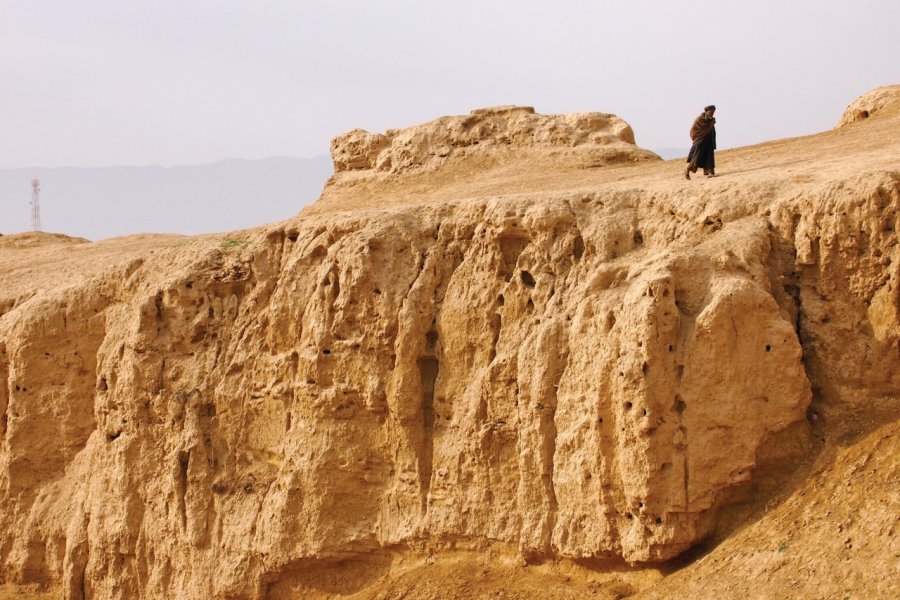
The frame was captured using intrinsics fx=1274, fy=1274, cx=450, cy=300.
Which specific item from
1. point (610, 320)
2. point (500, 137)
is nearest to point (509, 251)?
point (610, 320)

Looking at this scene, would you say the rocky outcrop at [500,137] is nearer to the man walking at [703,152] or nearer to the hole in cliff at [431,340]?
the man walking at [703,152]

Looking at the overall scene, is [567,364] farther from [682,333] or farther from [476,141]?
[476,141]

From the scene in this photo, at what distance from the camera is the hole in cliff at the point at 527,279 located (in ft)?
50.8

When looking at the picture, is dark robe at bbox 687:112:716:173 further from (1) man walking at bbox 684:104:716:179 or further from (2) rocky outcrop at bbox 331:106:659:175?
(2) rocky outcrop at bbox 331:106:659:175

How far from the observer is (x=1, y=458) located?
2069 centimetres

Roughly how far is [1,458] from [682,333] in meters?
12.3

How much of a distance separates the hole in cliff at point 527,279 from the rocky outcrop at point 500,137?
6.13 metres

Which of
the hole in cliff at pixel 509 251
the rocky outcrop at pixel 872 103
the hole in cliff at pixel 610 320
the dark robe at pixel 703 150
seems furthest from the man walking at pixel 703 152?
the rocky outcrop at pixel 872 103

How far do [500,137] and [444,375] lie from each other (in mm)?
7147

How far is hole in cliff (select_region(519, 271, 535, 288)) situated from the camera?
610 inches

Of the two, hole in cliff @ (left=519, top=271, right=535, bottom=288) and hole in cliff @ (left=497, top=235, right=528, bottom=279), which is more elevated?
hole in cliff @ (left=497, top=235, right=528, bottom=279)

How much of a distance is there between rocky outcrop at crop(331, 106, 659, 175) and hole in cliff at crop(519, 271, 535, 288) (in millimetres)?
6131

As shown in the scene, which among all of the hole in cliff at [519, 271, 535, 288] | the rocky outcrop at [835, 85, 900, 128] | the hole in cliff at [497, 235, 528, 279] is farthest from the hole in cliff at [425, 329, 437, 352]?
the rocky outcrop at [835, 85, 900, 128]

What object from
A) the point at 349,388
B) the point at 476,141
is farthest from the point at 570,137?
the point at 349,388
